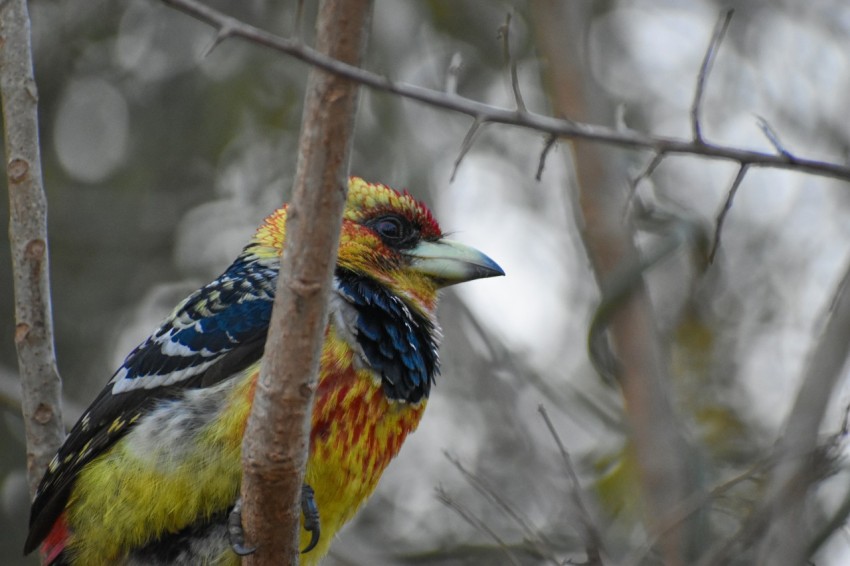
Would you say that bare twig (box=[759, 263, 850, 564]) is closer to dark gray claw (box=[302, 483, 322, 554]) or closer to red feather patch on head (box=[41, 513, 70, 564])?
dark gray claw (box=[302, 483, 322, 554])

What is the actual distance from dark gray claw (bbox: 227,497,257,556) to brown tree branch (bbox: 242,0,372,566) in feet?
0.07

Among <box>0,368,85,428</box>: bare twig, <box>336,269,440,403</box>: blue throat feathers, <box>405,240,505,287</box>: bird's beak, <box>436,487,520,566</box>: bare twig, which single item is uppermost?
<box>405,240,505,287</box>: bird's beak

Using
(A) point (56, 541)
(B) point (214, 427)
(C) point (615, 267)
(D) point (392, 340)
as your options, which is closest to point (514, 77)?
(D) point (392, 340)

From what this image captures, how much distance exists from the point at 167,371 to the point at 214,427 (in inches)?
13.7

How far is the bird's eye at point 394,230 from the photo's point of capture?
12.9 feet

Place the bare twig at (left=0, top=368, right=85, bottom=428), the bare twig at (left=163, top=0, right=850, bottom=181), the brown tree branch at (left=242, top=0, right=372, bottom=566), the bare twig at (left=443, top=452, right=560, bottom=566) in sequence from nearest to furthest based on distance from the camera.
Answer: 1. the bare twig at (left=163, top=0, right=850, bottom=181)
2. the brown tree branch at (left=242, top=0, right=372, bottom=566)
3. the bare twig at (left=443, top=452, right=560, bottom=566)
4. the bare twig at (left=0, top=368, right=85, bottom=428)

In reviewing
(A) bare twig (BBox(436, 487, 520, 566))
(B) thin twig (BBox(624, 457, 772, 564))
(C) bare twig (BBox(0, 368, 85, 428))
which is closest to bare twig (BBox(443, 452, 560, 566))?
(A) bare twig (BBox(436, 487, 520, 566))

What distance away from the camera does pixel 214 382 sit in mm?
Answer: 3250

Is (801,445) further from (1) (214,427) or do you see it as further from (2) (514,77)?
(1) (214,427)

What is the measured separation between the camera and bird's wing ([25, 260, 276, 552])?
3.29 m

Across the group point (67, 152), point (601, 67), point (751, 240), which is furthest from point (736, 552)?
point (67, 152)

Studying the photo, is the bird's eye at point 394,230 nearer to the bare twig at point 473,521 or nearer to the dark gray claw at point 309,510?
the bare twig at point 473,521

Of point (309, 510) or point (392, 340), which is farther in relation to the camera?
point (392, 340)

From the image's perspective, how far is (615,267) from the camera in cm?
430
